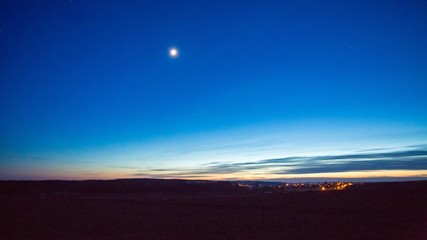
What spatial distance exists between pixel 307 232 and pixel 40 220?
21004 mm

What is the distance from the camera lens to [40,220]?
2798cm

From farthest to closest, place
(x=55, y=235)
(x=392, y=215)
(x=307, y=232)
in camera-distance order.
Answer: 1. (x=392, y=215)
2. (x=307, y=232)
3. (x=55, y=235)

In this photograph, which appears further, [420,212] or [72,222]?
[420,212]

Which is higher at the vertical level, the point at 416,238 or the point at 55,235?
the point at 55,235

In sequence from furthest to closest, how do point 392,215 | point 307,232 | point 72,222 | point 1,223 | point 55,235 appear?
point 392,215 → point 72,222 → point 1,223 → point 307,232 → point 55,235

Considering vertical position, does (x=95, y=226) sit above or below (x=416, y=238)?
above

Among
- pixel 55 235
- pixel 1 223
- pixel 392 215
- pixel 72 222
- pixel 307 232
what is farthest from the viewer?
pixel 392 215

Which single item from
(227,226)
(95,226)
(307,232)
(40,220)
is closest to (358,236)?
(307,232)

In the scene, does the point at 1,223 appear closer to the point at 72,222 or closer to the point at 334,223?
the point at 72,222

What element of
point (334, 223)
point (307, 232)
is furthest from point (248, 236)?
point (334, 223)

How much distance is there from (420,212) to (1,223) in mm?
38804

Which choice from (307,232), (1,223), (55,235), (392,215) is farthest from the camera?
(392,215)

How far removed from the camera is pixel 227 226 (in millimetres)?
26312

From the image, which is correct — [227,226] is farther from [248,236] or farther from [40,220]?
[40,220]
